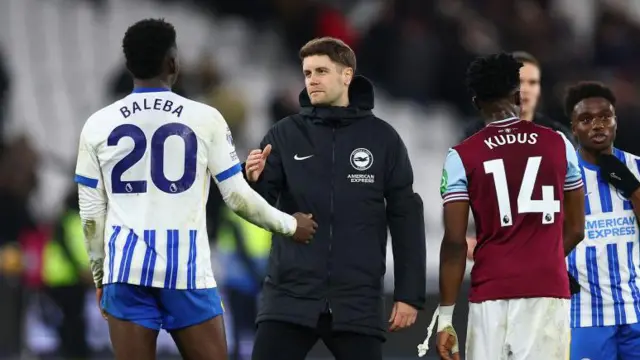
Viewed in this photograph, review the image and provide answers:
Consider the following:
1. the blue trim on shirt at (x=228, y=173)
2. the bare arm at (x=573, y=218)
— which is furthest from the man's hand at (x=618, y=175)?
the blue trim on shirt at (x=228, y=173)

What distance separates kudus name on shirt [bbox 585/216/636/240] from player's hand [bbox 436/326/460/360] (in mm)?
1417

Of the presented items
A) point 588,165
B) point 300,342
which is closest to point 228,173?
point 300,342

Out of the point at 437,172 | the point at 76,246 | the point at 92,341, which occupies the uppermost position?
the point at 437,172

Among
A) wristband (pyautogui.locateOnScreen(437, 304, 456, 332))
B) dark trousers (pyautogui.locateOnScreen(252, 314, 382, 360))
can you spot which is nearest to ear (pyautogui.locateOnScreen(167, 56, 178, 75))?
dark trousers (pyautogui.locateOnScreen(252, 314, 382, 360))

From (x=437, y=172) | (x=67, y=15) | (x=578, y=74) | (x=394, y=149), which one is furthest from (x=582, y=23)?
(x=394, y=149)

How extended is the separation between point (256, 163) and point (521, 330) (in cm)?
138

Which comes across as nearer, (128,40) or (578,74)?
(128,40)

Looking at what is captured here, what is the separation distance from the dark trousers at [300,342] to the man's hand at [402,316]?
11 centimetres

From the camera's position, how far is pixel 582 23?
16.6m

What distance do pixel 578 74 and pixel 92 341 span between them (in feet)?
21.6

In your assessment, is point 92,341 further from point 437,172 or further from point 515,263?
point 515,263

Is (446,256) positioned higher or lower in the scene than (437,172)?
lower

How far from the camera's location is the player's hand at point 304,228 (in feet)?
20.3

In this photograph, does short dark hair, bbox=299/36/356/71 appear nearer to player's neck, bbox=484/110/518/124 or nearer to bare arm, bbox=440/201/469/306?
player's neck, bbox=484/110/518/124
